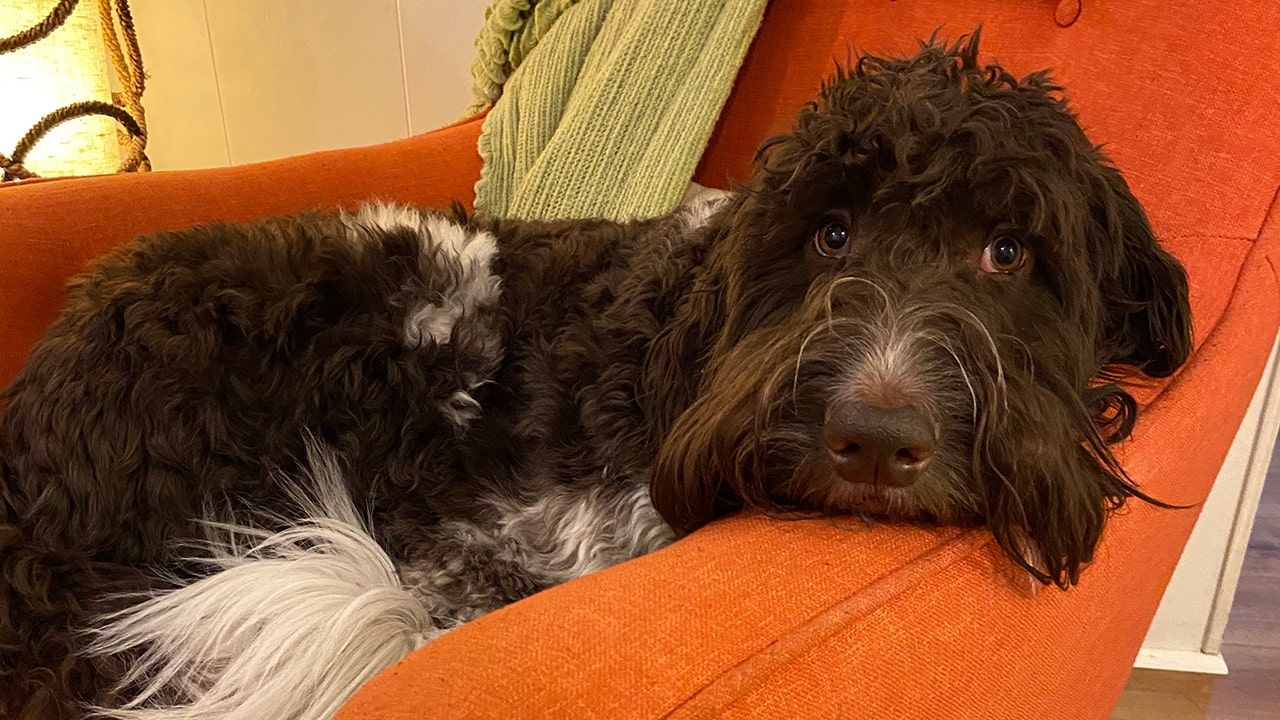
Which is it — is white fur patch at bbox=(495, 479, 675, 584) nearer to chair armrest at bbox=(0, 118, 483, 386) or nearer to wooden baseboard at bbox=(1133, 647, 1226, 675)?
chair armrest at bbox=(0, 118, 483, 386)

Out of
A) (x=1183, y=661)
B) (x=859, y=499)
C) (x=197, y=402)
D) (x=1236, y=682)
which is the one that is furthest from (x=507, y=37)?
(x=1236, y=682)

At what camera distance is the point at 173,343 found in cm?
147

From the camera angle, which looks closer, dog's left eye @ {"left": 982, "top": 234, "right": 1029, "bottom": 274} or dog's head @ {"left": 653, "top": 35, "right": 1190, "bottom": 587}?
dog's head @ {"left": 653, "top": 35, "right": 1190, "bottom": 587}

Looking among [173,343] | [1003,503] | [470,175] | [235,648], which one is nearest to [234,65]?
[470,175]

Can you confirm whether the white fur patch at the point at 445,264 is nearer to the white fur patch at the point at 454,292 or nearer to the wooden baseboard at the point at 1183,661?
the white fur patch at the point at 454,292

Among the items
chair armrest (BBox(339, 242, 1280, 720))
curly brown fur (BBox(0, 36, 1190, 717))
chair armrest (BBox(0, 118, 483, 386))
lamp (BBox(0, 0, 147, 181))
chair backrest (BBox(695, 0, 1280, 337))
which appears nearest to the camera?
chair armrest (BBox(339, 242, 1280, 720))

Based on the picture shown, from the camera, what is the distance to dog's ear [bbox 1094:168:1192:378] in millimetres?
1279

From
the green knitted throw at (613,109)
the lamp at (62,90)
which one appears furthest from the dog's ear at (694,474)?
the lamp at (62,90)

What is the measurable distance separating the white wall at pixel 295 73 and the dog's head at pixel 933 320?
236 centimetres

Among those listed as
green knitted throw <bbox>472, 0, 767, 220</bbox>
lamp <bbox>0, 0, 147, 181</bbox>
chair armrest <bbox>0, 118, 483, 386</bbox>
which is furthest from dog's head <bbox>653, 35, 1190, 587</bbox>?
lamp <bbox>0, 0, 147, 181</bbox>

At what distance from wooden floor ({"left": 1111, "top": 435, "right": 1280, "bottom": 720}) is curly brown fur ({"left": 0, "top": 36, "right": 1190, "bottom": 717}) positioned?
4.95 feet

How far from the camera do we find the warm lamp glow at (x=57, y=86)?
311 cm

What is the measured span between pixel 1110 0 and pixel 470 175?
1531 mm

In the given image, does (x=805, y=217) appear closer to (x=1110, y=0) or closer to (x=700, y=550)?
(x=700, y=550)
